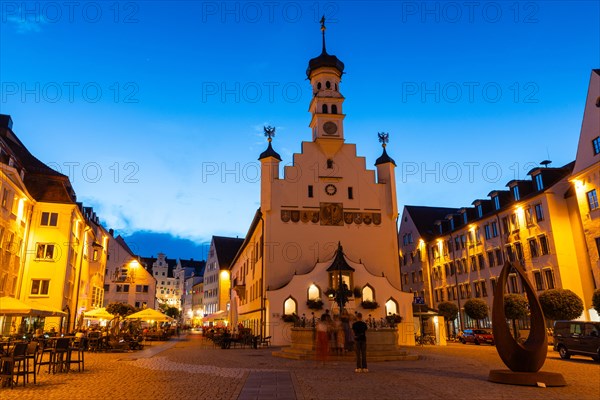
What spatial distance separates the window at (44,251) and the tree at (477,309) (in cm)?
3758

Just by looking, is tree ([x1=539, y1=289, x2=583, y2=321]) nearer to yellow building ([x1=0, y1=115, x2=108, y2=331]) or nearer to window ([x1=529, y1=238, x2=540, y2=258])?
window ([x1=529, y1=238, x2=540, y2=258])

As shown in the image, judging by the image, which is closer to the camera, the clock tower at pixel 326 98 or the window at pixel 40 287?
the window at pixel 40 287

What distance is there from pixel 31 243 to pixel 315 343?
24.2 meters

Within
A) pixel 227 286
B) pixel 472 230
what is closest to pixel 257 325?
pixel 472 230

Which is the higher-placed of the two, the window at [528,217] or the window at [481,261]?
the window at [528,217]

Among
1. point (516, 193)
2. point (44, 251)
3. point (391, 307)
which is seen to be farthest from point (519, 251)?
point (44, 251)

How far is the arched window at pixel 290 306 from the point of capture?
120 feet

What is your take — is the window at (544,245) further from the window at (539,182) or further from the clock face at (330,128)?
the clock face at (330,128)

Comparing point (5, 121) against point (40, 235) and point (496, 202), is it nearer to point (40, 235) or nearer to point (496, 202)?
point (40, 235)

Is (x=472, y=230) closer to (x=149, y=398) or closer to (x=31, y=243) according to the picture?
(x=31, y=243)

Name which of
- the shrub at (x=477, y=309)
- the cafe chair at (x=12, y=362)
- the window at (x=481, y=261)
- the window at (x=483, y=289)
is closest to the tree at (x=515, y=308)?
the shrub at (x=477, y=309)

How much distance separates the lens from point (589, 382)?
45.8 feet

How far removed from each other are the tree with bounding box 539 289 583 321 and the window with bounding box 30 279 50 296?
3645 cm

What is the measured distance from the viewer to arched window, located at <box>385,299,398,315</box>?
3794 cm
